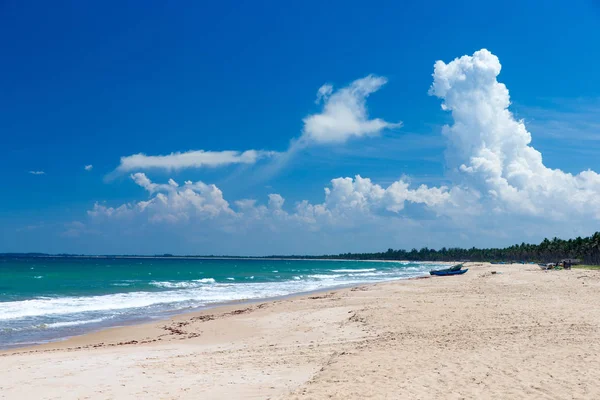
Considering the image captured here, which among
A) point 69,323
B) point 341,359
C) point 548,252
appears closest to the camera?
point 341,359

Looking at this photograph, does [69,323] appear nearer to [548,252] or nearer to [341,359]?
[341,359]

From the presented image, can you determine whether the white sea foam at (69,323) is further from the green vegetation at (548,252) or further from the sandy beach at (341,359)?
the green vegetation at (548,252)

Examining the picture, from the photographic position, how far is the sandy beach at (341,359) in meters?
8.38

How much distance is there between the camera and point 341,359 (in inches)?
412

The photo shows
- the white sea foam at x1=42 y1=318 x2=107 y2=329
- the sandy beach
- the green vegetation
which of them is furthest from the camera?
the green vegetation

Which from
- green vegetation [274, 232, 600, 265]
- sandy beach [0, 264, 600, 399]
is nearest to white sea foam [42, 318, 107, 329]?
A: sandy beach [0, 264, 600, 399]

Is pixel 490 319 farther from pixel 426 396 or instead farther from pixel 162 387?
pixel 162 387

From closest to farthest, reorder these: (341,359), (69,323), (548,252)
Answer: (341,359) → (69,323) → (548,252)

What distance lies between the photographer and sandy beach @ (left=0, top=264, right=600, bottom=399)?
27.5ft

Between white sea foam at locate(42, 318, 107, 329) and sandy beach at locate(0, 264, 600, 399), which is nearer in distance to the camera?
sandy beach at locate(0, 264, 600, 399)

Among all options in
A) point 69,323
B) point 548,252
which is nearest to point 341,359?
point 69,323

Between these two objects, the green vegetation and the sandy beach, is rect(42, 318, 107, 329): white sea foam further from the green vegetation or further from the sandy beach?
the green vegetation

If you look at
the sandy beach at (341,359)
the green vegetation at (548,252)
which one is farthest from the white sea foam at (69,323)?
the green vegetation at (548,252)

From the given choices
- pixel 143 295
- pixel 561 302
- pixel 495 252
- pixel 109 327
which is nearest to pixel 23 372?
pixel 109 327
